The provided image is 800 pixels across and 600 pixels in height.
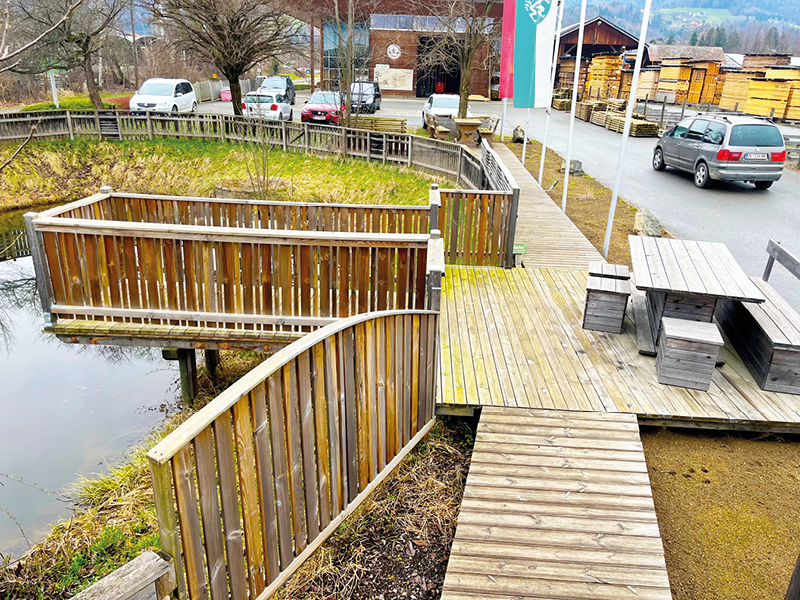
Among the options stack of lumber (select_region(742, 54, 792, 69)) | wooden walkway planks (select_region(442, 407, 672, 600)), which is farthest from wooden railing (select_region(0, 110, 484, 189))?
stack of lumber (select_region(742, 54, 792, 69))

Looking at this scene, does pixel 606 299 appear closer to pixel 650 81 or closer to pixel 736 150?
pixel 736 150

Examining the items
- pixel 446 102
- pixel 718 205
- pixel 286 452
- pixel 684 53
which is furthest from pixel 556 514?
pixel 684 53

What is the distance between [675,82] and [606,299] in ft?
119

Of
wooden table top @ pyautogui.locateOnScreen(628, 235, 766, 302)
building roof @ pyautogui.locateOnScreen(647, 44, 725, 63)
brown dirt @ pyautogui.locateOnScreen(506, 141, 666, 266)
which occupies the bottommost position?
brown dirt @ pyautogui.locateOnScreen(506, 141, 666, 266)

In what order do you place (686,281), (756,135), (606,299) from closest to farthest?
(686,281) → (606,299) → (756,135)

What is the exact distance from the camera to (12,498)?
591 centimetres

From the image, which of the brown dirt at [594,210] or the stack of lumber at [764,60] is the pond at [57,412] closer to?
the brown dirt at [594,210]

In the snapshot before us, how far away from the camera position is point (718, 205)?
1305 centimetres

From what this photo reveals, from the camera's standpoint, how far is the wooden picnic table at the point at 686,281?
5051 mm

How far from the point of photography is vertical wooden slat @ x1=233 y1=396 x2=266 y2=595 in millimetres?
2643

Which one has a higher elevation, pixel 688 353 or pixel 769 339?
pixel 769 339

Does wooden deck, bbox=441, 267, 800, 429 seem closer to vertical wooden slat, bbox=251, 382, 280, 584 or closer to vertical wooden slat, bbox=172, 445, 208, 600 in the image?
vertical wooden slat, bbox=251, 382, 280, 584

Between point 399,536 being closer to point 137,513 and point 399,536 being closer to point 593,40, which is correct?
point 137,513

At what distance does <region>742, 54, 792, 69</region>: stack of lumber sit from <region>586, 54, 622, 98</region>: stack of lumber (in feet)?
23.4
